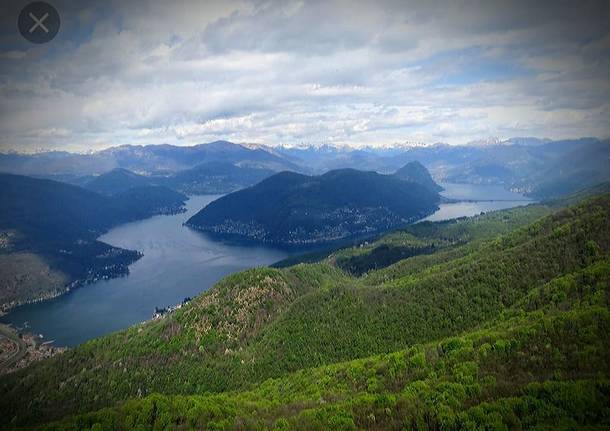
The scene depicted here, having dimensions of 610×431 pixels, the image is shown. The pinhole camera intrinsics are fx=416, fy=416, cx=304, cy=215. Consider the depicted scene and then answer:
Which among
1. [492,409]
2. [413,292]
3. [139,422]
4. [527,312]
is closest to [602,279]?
[527,312]

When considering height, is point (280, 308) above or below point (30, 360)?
above

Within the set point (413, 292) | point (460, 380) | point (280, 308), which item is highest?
point (460, 380)

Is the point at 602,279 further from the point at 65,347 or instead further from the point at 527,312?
the point at 65,347

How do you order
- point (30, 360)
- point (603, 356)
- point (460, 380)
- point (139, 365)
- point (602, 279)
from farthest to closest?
1. point (30, 360)
2. point (139, 365)
3. point (602, 279)
4. point (460, 380)
5. point (603, 356)

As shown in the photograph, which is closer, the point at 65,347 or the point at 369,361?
the point at 369,361

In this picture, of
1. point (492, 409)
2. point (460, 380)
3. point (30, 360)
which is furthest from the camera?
point (30, 360)

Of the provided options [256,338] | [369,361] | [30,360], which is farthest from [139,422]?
[30,360]
